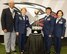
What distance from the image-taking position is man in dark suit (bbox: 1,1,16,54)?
792 cm

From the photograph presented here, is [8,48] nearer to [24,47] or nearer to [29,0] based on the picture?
[24,47]

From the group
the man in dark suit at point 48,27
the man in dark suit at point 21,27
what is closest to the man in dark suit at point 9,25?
the man in dark suit at point 21,27

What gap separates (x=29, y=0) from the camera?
9125mm

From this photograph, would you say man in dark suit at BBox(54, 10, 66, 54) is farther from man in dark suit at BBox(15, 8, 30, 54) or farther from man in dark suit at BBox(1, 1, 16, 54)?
man in dark suit at BBox(1, 1, 16, 54)

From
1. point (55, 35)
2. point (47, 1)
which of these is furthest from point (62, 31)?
point (47, 1)

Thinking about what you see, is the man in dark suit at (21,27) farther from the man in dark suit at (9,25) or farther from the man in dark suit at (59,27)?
the man in dark suit at (59,27)

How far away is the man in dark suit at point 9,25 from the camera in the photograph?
26.0 feet

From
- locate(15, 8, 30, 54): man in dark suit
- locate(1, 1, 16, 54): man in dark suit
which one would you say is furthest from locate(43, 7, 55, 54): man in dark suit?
locate(1, 1, 16, 54): man in dark suit

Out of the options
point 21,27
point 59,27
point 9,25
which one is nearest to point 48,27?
point 59,27

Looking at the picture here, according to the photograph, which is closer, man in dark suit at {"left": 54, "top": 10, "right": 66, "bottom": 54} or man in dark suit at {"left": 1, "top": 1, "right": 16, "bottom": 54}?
man in dark suit at {"left": 1, "top": 1, "right": 16, "bottom": 54}

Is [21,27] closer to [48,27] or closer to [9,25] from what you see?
[9,25]

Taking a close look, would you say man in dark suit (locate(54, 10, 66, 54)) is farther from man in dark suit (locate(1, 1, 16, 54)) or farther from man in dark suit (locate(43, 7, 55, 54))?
man in dark suit (locate(1, 1, 16, 54))

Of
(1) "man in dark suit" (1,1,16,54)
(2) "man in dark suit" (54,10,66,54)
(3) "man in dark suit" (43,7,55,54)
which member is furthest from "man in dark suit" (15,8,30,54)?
(2) "man in dark suit" (54,10,66,54)

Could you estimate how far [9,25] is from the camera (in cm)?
798
